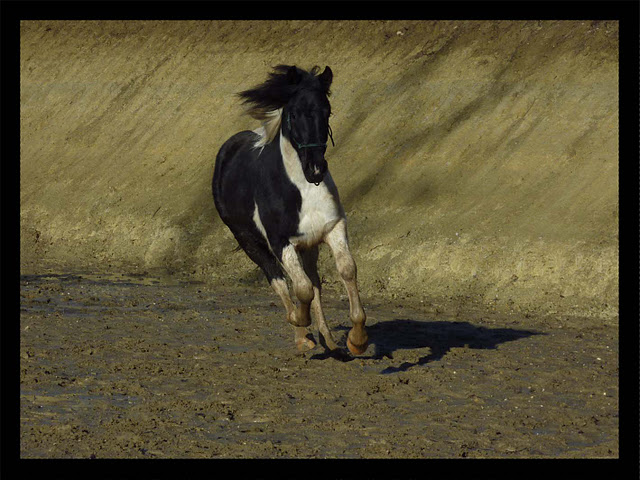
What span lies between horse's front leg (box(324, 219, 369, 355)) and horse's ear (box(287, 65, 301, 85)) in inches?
58.7

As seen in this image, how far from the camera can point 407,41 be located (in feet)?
73.9

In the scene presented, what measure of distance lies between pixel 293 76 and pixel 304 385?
3077mm

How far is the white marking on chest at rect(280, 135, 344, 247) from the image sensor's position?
29.5 ft

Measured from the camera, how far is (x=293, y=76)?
→ 360 inches

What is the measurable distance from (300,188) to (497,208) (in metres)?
7.41

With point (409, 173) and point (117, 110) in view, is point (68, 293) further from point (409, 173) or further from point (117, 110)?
point (117, 110)

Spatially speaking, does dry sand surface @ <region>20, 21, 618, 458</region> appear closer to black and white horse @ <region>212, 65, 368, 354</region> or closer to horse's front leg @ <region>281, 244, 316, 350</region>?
horse's front leg @ <region>281, 244, 316, 350</region>

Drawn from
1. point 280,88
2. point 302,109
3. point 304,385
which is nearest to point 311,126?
point 302,109

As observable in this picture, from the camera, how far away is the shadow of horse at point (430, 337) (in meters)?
10.3

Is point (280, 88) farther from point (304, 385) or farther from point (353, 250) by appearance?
point (353, 250)

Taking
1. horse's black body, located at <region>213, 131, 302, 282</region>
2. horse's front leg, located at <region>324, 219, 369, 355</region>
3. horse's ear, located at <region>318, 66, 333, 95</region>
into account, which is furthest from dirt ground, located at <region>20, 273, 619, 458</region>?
horse's ear, located at <region>318, 66, 333, 95</region>

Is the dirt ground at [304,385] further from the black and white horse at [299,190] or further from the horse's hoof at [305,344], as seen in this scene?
the black and white horse at [299,190]

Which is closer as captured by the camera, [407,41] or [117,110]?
[407,41]

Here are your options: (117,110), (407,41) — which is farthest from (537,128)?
(117,110)
